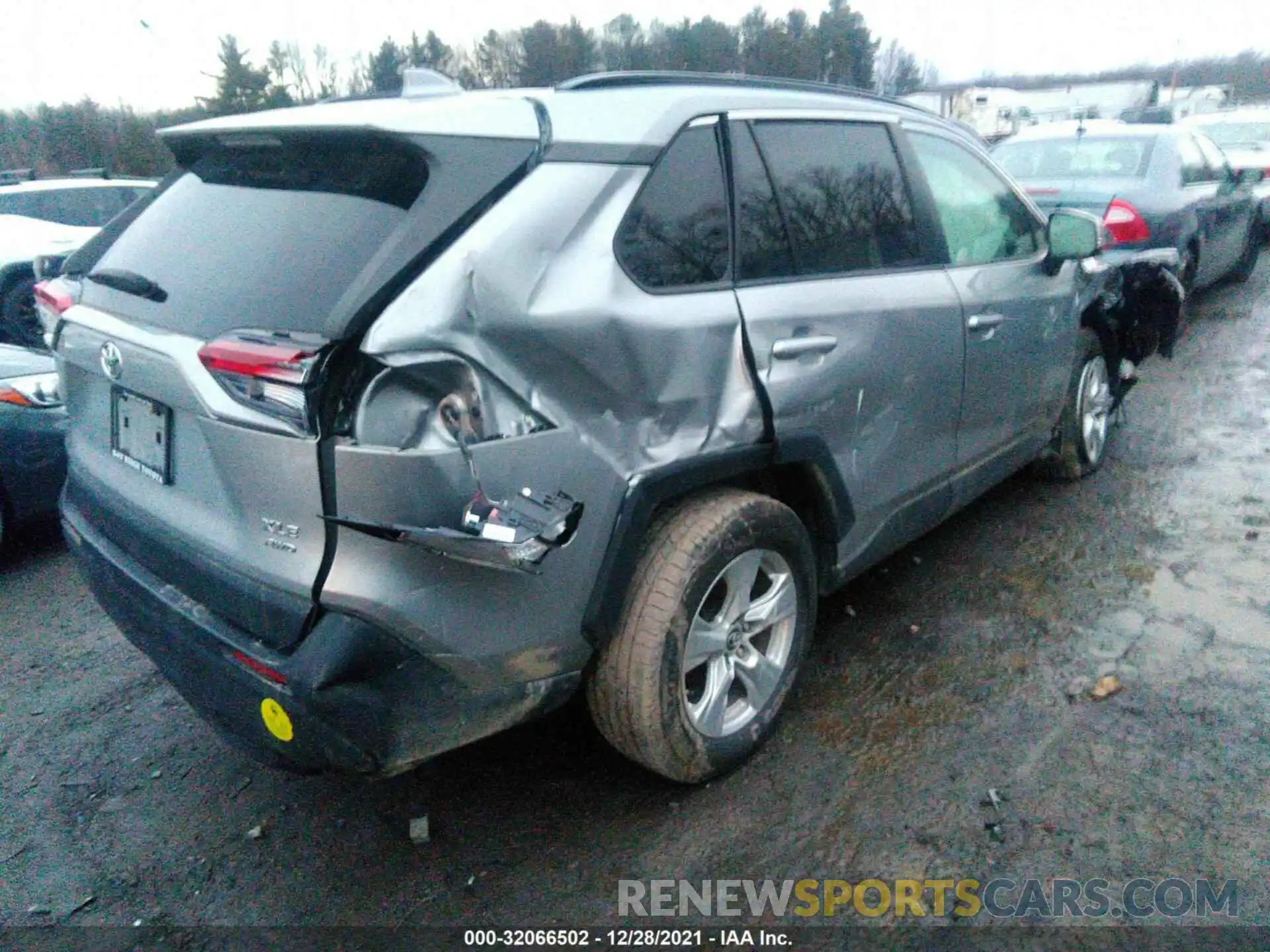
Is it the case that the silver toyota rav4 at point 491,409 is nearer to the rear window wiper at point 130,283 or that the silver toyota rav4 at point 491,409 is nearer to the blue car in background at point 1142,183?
the rear window wiper at point 130,283

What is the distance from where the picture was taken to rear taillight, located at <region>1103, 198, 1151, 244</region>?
7.02 metres

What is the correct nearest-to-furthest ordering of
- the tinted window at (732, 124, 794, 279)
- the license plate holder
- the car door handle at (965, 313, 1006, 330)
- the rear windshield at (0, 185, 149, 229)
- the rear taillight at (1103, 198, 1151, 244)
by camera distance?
the license plate holder, the tinted window at (732, 124, 794, 279), the car door handle at (965, 313, 1006, 330), the rear taillight at (1103, 198, 1151, 244), the rear windshield at (0, 185, 149, 229)

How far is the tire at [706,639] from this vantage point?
2.37 metres

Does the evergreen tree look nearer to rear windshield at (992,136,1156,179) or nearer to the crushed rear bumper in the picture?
rear windshield at (992,136,1156,179)

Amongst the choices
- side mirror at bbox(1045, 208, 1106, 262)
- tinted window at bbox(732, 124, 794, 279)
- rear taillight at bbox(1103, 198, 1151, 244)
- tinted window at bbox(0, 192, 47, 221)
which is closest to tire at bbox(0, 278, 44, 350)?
tinted window at bbox(0, 192, 47, 221)

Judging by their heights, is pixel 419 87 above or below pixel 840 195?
above

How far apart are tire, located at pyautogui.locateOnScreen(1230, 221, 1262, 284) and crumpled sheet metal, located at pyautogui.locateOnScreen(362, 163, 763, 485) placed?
32.1 feet

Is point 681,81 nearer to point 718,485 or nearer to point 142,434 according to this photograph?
point 718,485

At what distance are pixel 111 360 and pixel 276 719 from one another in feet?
3.31

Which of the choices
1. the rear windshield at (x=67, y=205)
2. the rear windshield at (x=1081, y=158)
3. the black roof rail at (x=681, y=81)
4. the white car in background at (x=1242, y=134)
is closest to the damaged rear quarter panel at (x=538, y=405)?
the black roof rail at (x=681, y=81)

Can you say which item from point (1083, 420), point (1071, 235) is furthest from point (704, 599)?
point (1083, 420)

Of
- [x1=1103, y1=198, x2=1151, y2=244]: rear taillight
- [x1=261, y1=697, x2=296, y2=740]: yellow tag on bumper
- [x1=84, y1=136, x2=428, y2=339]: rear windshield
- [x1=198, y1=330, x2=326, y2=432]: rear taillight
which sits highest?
[x1=84, y1=136, x2=428, y2=339]: rear windshield

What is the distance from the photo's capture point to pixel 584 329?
7.04 ft

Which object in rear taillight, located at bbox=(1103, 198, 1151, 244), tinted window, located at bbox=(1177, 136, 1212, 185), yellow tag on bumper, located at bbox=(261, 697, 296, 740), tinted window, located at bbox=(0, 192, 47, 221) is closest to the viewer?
yellow tag on bumper, located at bbox=(261, 697, 296, 740)
